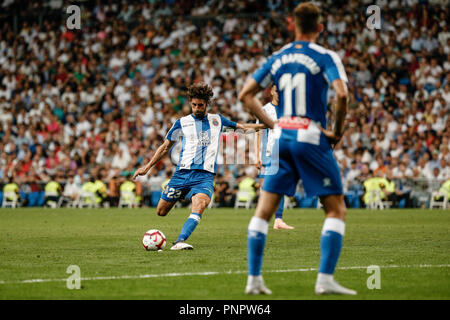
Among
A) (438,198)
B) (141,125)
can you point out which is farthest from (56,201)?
(438,198)

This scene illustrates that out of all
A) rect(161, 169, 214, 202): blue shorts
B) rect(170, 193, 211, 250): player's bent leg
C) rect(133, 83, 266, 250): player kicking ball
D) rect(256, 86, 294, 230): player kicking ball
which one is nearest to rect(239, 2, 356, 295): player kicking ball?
rect(170, 193, 211, 250): player's bent leg

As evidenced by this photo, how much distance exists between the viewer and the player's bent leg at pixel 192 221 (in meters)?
10.6

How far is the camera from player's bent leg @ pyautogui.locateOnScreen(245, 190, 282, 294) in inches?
253

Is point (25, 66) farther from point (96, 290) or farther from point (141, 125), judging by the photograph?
point (96, 290)

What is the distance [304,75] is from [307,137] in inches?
21.8

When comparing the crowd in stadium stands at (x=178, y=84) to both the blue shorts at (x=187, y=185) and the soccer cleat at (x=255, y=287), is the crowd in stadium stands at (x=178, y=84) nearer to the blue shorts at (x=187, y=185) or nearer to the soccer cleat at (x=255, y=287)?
the blue shorts at (x=187, y=185)

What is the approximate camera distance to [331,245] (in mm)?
6414

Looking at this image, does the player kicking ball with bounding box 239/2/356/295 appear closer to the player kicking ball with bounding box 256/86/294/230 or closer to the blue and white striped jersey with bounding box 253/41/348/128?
the blue and white striped jersey with bounding box 253/41/348/128

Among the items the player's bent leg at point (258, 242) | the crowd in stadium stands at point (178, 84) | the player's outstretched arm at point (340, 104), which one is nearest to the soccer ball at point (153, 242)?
the player's bent leg at point (258, 242)

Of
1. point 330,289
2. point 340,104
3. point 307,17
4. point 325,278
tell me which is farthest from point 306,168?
point 307,17

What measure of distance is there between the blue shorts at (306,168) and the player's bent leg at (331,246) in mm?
121

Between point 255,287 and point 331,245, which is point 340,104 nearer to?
point 331,245

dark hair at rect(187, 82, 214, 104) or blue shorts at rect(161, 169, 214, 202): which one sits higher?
dark hair at rect(187, 82, 214, 104)

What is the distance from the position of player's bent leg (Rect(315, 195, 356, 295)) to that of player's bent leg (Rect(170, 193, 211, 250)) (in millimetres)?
4324
